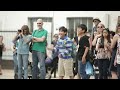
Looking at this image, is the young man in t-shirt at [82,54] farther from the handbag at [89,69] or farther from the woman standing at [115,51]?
the woman standing at [115,51]

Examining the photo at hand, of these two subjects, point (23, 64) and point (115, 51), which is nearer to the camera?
point (115, 51)

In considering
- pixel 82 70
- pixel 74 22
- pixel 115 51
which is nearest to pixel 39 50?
pixel 82 70

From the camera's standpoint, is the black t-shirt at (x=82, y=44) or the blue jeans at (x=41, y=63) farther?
the blue jeans at (x=41, y=63)

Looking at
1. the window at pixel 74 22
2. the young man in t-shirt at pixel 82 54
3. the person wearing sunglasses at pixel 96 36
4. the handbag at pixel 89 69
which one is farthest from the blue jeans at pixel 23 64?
the window at pixel 74 22

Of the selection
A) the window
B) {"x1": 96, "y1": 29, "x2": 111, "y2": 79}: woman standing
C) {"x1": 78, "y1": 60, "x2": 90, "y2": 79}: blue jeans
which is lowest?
{"x1": 78, "y1": 60, "x2": 90, "y2": 79}: blue jeans

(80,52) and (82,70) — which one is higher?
(80,52)

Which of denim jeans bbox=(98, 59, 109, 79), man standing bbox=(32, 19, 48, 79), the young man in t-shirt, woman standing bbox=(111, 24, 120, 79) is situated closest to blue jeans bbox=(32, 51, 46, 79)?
man standing bbox=(32, 19, 48, 79)

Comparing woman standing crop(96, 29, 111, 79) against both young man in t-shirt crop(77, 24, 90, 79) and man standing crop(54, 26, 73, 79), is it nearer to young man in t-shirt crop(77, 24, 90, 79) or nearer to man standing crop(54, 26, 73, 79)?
young man in t-shirt crop(77, 24, 90, 79)

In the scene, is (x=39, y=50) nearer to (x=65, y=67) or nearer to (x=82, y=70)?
(x=65, y=67)

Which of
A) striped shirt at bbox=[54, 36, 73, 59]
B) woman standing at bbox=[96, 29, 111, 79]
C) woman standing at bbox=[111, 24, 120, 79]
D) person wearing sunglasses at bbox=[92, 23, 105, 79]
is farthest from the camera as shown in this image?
person wearing sunglasses at bbox=[92, 23, 105, 79]
